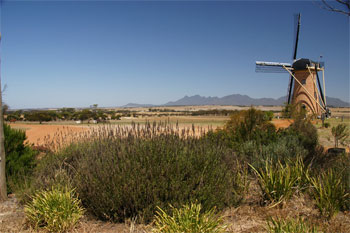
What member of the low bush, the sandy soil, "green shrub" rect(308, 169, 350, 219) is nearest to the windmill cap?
the low bush

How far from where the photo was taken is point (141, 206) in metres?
4.46

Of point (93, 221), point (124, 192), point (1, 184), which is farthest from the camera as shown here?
point (1, 184)

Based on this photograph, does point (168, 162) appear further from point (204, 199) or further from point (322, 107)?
point (322, 107)

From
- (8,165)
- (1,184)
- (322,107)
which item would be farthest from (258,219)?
(322,107)

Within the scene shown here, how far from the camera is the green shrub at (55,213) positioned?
170 inches

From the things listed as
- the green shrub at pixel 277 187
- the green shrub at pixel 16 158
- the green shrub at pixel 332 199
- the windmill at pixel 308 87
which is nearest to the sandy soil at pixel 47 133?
the green shrub at pixel 16 158

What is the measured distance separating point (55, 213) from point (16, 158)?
374 cm

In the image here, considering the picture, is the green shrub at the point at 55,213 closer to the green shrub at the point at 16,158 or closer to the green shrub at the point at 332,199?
the green shrub at the point at 16,158

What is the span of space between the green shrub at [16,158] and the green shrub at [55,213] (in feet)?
8.09

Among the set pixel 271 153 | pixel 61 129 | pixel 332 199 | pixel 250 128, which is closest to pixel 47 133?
pixel 61 129

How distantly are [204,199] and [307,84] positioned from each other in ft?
120

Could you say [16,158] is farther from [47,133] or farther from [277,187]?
[47,133]

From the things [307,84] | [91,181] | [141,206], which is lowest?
[141,206]

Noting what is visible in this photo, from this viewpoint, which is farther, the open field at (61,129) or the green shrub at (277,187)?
the open field at (61,129)
